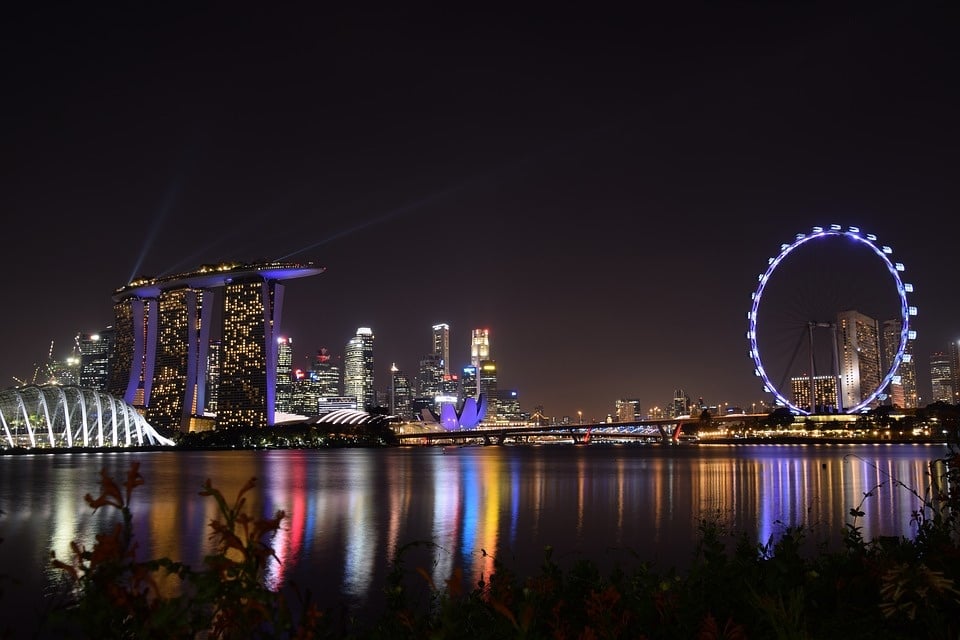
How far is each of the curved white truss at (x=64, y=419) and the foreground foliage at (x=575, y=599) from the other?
444 ft

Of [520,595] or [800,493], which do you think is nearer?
[520,595]

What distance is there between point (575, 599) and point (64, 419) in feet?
539

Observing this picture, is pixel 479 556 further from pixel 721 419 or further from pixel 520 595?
pixel 721 419

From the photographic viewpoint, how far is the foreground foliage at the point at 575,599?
171 inches

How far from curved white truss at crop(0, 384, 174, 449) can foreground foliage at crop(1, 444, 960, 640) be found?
444ft

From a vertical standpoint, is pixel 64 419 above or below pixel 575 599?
below

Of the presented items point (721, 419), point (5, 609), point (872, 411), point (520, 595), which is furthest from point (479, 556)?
point (872, 411)

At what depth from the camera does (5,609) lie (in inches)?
696

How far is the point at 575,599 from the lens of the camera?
874 centimetres

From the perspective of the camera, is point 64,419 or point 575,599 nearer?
point 575,599

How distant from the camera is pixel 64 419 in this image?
154m

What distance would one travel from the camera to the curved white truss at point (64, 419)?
430 ft

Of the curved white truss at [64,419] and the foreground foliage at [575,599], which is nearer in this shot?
the foreground foliage at [575,599]

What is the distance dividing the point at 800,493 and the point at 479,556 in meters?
30.3
